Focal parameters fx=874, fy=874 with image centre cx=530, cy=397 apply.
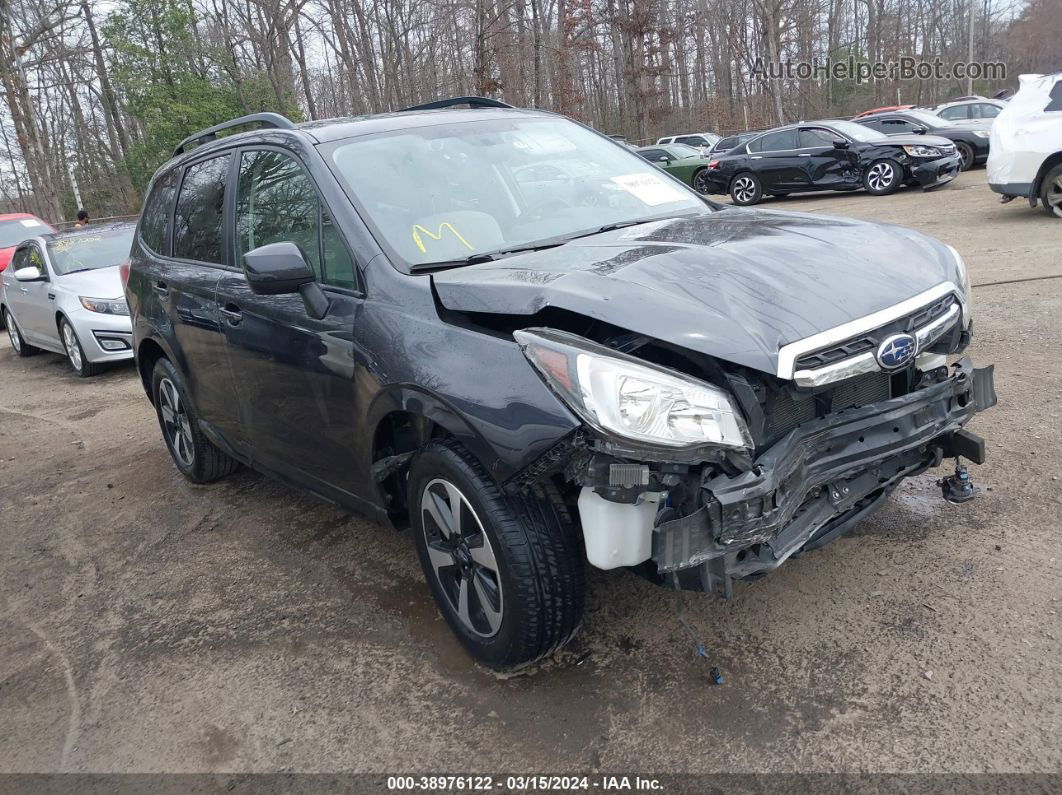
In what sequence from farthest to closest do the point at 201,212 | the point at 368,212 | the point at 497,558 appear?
the point at 201,212 → the point at 368,212 → the point at 497,558

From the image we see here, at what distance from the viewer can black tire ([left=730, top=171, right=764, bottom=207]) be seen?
1800 centimetres

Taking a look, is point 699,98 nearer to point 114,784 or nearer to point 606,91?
point 606,91

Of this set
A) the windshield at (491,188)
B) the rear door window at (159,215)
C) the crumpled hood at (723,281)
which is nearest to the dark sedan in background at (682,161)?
the rear door window at (159,215)

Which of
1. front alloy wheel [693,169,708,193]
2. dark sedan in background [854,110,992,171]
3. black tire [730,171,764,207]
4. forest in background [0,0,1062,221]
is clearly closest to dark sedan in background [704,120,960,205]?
black tire [730,171,764,207]

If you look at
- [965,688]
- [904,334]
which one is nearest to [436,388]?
[904,334]

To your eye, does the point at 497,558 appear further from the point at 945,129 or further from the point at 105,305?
the point at 945,129

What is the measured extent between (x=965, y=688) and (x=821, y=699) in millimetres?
416

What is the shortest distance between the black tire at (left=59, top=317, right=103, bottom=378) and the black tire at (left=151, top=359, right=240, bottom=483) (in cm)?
432

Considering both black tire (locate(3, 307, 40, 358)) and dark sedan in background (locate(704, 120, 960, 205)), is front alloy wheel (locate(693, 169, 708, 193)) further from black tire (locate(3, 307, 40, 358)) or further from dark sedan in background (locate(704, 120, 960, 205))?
black tire (locate(3, 307, 40, 358))

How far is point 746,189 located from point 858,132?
2.46 meters

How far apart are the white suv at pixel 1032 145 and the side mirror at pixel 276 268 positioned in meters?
9.85

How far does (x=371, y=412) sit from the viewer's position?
309cm

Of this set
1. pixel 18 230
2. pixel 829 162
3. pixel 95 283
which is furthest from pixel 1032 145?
pixel 18 230

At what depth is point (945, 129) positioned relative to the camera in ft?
60.0
